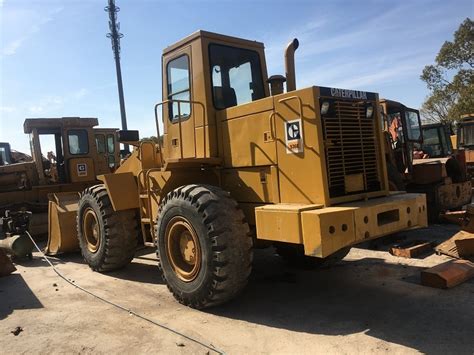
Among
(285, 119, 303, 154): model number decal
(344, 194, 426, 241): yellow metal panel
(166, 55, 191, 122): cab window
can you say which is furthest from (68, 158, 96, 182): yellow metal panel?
(344, 194, 426, 241): yellow metal panel

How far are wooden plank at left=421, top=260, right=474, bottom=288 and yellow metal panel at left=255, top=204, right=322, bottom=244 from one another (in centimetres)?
207

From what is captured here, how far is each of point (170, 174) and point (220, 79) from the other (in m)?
1.43

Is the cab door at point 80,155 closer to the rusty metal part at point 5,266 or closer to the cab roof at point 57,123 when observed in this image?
the cab roof at point 57,123

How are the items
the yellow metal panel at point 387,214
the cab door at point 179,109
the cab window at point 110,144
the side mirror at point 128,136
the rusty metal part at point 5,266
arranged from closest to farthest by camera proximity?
the yellow metal panel at point 387,214
the cab door at point 179,109
the side mirror at point 128,136
the rusty metal part at point 5,266
the cab window at point 110,144

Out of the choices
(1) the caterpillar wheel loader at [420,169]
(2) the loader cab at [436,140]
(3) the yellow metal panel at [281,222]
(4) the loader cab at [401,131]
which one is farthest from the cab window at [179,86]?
(2) the loader cab at [436,140]

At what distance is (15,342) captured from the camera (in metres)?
4.64

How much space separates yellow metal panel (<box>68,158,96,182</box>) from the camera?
13034 mm

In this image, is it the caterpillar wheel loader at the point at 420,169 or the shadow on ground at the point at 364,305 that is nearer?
the shadow on ground at the point at 364,305

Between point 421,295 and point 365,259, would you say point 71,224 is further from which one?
point 421,295

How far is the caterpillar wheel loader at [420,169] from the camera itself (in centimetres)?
1041

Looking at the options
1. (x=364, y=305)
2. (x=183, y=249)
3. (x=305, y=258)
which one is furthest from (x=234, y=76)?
(x=364, y=305)

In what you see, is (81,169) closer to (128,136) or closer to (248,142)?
(128,136)

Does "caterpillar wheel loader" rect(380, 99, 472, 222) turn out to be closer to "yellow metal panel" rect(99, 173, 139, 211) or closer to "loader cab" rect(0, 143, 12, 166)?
"yellow metal panel" rect(99, 173, 139, 211)

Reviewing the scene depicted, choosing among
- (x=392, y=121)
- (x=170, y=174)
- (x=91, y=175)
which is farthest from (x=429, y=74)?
(x=170, y=174)
